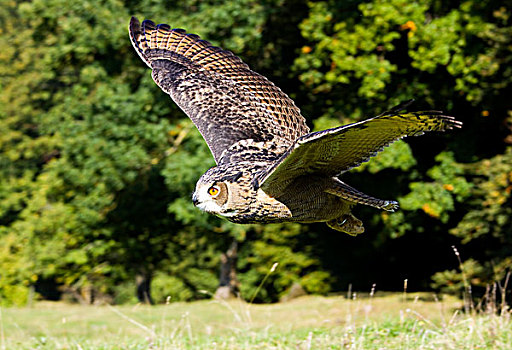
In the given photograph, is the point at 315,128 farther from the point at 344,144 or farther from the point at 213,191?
the point at 213,191

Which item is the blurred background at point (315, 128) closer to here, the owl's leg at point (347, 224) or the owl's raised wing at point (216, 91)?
the owl's raised wing at point (216, 91)

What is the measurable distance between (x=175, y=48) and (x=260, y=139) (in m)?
1.62

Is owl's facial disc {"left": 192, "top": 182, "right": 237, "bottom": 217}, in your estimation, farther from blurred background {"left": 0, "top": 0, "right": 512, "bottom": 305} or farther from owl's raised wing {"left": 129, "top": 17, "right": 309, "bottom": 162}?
blurred background {"left": 0, "top": 0, "right": 512, "bottom": 305}

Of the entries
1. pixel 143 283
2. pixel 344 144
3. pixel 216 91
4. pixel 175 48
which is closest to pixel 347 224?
pixel 344 144

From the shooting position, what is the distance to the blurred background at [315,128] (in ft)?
37.9

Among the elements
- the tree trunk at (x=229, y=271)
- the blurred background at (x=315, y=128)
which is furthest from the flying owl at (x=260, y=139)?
the tree trunk at (x=229, y=271)

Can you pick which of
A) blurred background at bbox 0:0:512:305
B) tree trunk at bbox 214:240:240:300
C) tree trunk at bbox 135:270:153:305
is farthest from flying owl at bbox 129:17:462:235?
tree trunk at bbox 135:270:153:305

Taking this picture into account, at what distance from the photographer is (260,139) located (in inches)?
Result: 221

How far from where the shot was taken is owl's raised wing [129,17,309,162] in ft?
19.1

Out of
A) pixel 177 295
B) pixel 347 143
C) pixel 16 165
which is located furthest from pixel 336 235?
pixel 347 143

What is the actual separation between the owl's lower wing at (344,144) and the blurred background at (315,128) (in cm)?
668

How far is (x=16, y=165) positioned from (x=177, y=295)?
6237 mm

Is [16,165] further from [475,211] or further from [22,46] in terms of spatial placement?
[475,211]

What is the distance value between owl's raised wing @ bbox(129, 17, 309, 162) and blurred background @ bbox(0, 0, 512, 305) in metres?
5.04
